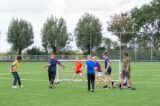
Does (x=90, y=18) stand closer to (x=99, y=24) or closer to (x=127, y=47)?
(x=99, y=24)

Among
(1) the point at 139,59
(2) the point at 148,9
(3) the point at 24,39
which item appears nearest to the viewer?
(1) the point at 139,59

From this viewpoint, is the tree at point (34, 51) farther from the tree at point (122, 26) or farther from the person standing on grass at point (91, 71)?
the person standing on grass at point (91, 71)

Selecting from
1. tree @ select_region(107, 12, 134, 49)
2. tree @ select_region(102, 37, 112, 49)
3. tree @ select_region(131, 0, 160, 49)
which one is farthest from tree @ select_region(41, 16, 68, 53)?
tree @ select_region(131, 0, 160, 49)

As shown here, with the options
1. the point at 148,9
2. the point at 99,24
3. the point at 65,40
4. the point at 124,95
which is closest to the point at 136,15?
the point at 148,9

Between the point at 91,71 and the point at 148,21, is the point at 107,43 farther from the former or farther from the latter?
the point at 91,71

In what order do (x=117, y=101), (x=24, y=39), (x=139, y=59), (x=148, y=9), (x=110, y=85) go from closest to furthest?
(x=117, y=101) → (x=110, y=85) → (x=139, y=59) → (x=24, y=39) → (x=148, y=9)

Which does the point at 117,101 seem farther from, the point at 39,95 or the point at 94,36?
the point at 94,36

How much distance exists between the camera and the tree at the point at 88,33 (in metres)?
95.6

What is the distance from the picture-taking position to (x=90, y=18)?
101 metres

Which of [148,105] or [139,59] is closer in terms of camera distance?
[148,105]

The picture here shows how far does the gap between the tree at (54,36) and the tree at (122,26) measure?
1145 cm

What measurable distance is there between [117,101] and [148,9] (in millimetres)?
88719

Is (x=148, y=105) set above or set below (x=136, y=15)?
below

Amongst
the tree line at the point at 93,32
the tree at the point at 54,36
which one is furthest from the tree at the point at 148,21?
the tree at the point at 54,36
